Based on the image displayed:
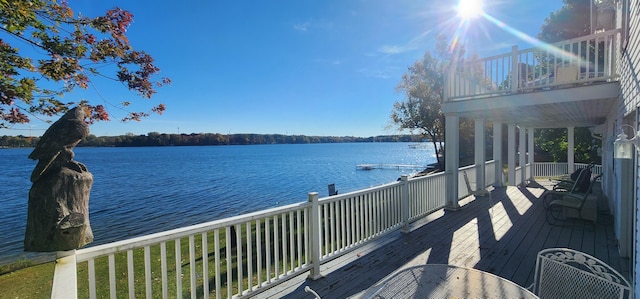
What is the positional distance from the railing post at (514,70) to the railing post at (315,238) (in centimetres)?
423

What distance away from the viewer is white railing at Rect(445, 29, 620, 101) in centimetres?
429

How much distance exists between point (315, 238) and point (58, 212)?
2340 mm

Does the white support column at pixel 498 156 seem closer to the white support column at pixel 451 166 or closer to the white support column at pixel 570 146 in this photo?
the white support column at pixel 451 166

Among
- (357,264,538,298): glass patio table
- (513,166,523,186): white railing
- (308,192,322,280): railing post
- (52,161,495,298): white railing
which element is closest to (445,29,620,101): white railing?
(52,161,495,298): white railing

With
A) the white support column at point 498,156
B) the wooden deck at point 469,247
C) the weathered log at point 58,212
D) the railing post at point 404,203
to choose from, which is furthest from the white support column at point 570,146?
the weathered log at point 58,212

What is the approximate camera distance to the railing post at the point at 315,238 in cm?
329

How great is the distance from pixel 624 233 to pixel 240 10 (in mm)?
9337

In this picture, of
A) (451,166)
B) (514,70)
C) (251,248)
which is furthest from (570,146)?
(251,248)

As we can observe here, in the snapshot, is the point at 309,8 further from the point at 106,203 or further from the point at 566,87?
the point at 106,203

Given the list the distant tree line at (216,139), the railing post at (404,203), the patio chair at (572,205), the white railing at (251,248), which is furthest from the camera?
the distant tree line at (216,139)

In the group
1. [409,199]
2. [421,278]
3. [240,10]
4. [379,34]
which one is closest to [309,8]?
[240,10]

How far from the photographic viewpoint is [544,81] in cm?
520

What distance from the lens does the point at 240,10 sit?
27.6 ft

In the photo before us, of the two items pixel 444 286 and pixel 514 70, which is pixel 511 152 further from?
pixel 444 286
